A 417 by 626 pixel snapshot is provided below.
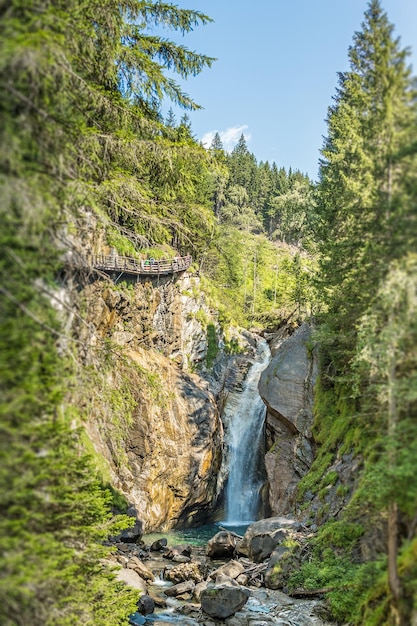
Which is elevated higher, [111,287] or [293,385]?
[111,287]

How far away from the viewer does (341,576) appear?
1171 cm

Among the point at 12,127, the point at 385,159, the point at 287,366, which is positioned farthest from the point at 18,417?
the point at 287,366

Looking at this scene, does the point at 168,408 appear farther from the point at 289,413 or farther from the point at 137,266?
the point at 137,266

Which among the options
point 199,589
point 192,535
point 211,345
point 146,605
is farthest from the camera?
point 211,345

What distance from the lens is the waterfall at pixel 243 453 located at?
1191 inches

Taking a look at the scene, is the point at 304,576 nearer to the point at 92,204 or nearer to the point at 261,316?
the point at 92,204

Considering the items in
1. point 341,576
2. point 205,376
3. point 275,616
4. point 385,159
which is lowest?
point 275,616

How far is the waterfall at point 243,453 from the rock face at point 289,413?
7359 mm


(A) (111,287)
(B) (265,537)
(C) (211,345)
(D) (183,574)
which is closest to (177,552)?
(D) (183,574)

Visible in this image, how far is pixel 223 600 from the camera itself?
1270 cm

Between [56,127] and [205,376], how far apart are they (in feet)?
92.6

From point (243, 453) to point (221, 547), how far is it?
12823 mm

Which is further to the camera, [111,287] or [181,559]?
[181,559]

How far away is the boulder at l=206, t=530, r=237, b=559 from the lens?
19.2 metres
